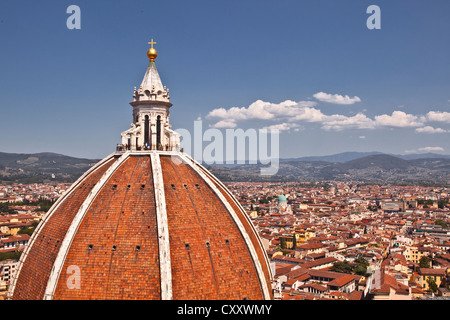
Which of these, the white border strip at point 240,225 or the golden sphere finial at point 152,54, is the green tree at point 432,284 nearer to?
the white border strip at point 240,225

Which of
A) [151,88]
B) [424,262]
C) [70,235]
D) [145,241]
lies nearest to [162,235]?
[145,241]

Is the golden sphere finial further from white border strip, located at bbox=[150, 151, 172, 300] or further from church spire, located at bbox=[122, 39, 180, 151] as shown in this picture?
white border strip, located at bbox=[150, 151, 172, 300]

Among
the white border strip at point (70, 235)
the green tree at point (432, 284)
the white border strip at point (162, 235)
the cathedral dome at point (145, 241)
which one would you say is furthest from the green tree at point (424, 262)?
the white border strip at point (70, 235)

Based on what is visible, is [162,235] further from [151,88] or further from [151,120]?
[151,88]

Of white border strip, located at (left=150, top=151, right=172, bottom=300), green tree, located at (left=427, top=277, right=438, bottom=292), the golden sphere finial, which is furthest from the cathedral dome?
green tree, located at (left=427, top=277, right=438, bottom=292)

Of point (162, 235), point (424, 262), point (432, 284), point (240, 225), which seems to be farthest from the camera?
point (424, 262)
